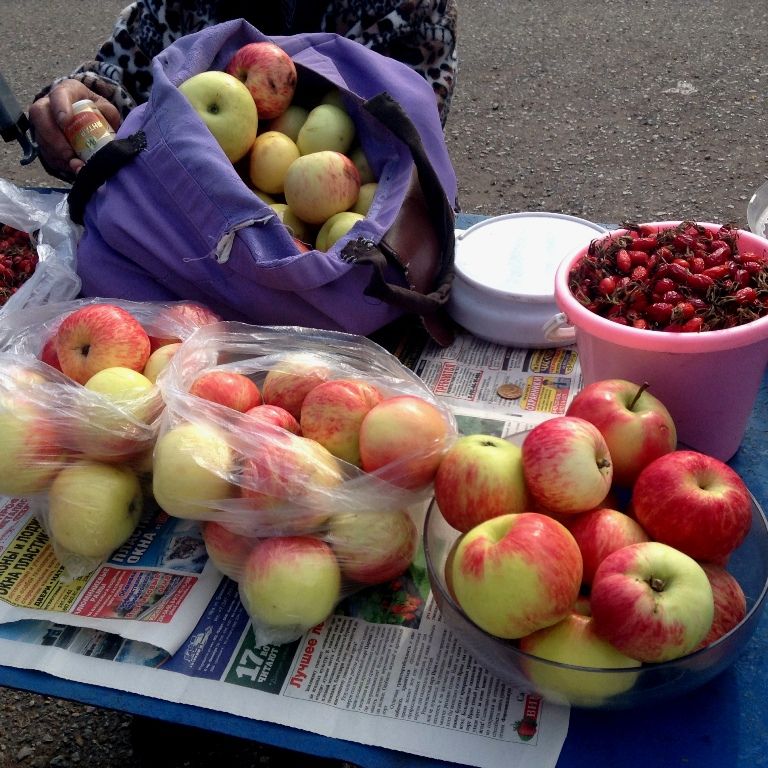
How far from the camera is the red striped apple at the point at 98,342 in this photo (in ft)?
3.30

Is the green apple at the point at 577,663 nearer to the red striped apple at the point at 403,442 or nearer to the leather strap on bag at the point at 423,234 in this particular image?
the red striped apple at the point at 403,442

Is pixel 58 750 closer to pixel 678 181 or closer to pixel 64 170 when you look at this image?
pixel 64 170

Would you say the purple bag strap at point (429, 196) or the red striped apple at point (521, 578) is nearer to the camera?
the red striped apple at point (521, 578)

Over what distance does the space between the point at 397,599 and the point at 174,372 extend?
15.0 inches

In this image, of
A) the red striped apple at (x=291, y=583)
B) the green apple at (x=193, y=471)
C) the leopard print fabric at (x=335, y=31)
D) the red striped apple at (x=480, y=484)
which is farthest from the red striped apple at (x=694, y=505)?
the leopard print fabric at (x=335, y=31)

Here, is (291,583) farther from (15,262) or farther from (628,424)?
(15,262)

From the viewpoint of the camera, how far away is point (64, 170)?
1537 mm

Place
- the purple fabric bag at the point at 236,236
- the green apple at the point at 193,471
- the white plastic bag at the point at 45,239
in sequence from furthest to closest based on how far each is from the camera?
the white plastic bag at the point at 45,239
the purple fabric bag at the point at 236,236
the green apple at the point at 193,471

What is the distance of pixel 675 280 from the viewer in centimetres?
89

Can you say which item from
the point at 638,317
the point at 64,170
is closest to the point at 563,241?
the point at 638,317

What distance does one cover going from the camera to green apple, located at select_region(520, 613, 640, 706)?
25.8 inches

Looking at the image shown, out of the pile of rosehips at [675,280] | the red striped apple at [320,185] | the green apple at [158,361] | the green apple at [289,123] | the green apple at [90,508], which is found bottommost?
the green apple at [90,508]

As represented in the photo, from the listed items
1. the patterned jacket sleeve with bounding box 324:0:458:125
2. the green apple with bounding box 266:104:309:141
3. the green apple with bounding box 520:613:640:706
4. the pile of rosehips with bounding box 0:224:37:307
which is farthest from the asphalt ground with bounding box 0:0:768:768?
the green apple with bounding box 520:613:640:706

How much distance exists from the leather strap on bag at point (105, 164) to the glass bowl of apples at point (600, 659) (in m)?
0.80
